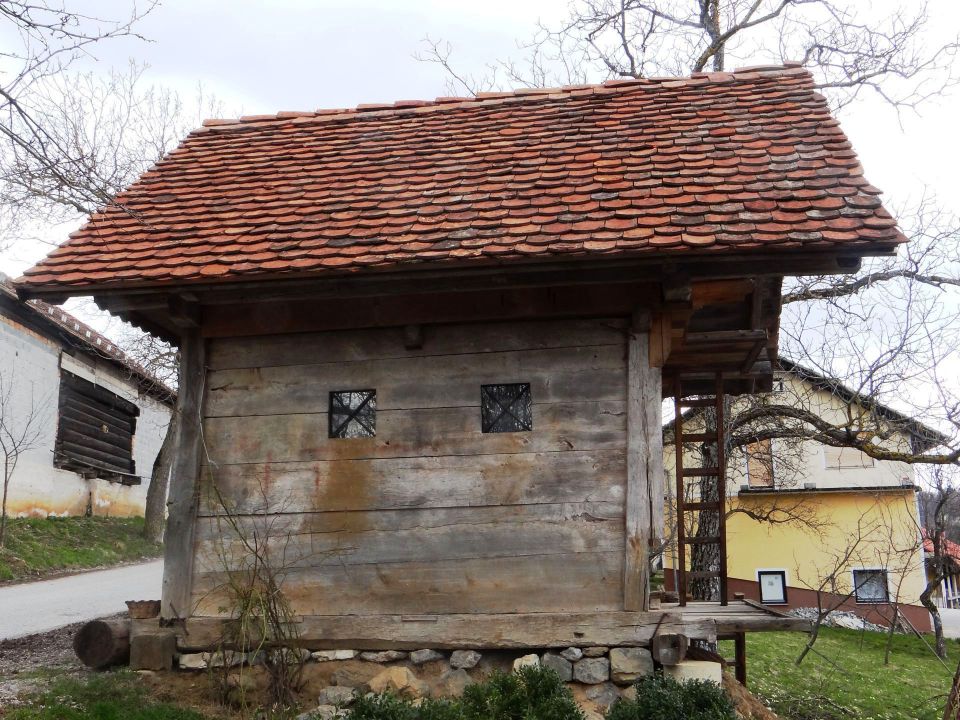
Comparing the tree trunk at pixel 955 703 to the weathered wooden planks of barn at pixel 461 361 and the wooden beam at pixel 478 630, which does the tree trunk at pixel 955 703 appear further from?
the wooden beam at pixel 478 630

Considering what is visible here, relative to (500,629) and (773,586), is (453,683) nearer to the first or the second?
(500,629)

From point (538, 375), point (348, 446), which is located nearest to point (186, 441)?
point (348, 446)

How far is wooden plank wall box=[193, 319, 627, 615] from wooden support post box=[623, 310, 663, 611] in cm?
8

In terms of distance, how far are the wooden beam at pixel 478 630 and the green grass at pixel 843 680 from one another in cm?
286

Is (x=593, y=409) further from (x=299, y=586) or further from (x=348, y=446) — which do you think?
(x=299, y=586)

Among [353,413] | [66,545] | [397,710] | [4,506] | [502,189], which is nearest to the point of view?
[397,710]

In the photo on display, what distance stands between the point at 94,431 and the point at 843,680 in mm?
15272

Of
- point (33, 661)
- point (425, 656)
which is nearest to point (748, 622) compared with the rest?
point (425, 656)

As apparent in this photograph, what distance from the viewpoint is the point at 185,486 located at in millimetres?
6434

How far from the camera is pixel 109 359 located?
18.9 meters

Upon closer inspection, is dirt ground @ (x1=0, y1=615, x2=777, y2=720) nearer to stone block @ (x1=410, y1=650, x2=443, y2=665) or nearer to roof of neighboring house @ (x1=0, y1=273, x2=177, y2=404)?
stone block @ (x1=410, y1=650, x2=443, y2=665)

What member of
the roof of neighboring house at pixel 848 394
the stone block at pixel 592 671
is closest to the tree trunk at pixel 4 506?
the stone block at pixel 592 671

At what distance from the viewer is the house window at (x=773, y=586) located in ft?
76.0

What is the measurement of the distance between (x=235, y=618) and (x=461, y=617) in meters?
1.63
